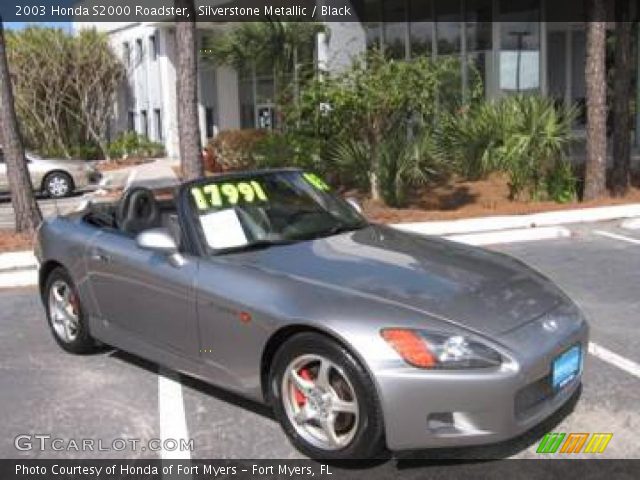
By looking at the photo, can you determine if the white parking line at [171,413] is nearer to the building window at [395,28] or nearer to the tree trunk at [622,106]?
the tree trunk at [622,106]

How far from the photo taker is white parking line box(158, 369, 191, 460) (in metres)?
4.49

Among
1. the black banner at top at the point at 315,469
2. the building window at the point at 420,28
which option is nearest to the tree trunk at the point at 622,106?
the building window at the point at 420,28

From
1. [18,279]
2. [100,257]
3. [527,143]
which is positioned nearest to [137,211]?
[100,257]

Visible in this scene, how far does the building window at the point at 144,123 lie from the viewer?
121 ft

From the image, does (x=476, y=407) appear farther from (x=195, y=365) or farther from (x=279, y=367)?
Result: (x=195, y=365)

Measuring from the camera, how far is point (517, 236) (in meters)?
10.7

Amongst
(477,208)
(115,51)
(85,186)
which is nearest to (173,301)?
(477,208)

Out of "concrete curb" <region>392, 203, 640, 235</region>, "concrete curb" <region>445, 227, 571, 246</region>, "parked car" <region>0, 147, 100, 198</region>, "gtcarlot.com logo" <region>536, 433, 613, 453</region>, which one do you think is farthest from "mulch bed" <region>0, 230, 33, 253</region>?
"gtcarlot.com logo" <region>536, 433, 613, 453</region>

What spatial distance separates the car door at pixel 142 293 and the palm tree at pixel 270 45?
16.4m

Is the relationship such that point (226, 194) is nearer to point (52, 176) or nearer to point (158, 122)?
point (52, 176)

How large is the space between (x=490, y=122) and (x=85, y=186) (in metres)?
11.1

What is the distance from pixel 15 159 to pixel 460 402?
29.8 ft

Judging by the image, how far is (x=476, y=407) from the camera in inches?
151

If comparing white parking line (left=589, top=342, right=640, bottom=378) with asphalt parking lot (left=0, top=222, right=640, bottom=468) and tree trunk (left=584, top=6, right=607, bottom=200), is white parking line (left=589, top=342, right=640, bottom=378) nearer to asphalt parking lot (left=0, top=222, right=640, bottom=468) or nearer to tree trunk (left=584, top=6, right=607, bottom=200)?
asphalt parking lot (left=0, top=222, right=640, bottom=468)
